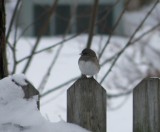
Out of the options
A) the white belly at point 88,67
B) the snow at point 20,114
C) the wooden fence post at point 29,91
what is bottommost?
the snow at point 20,114

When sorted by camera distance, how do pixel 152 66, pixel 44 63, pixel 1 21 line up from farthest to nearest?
1. pixel 44 63
2. pixel 152 66
3. pixel 1 21

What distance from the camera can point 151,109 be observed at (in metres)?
1.65

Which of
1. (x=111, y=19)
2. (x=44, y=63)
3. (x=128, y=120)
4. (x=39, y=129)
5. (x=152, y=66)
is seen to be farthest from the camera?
(x=111, y=19)

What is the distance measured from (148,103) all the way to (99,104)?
0.18 m

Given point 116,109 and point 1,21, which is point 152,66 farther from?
point 1,21

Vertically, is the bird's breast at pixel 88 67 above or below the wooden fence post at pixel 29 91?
above

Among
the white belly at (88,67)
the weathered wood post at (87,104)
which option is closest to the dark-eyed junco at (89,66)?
the white belly at (88,67)

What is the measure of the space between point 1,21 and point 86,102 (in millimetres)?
497

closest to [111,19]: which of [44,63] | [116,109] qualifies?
[44,63]

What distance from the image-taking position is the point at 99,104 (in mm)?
1642

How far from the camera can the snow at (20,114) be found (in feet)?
5.21

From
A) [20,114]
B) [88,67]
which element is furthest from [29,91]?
[88,67]

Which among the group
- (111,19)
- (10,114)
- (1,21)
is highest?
(111,19)

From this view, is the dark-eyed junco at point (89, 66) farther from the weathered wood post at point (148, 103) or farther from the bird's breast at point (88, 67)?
the weathered wood post at point (148, 103)
